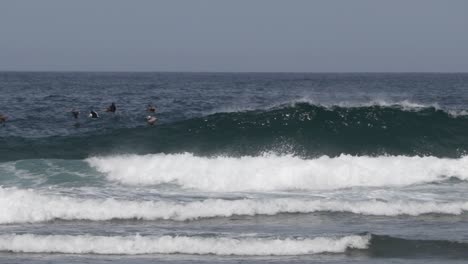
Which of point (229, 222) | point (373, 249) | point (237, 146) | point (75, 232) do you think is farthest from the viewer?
point (237, 146)

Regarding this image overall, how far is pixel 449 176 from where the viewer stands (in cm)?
2298

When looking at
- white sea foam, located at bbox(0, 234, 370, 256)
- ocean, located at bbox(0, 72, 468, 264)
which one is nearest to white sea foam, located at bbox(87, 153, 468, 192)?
ocean, located at bbox(0, 72, 468, 264)

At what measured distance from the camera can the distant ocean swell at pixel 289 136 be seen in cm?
2672

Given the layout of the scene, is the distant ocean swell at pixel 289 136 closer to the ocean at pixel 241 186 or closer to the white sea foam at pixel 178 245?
the ocean at pixel 241 186

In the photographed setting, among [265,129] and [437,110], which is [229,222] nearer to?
[265,129]

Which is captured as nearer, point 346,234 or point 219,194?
point 346,234

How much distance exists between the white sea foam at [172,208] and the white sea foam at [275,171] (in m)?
2.96

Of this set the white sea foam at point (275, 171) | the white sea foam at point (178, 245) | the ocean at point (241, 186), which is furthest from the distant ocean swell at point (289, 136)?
the white sea foam at point (178, 245)

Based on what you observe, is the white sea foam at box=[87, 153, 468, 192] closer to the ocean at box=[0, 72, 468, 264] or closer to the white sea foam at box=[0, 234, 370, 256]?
the ocean at box=[0, 72, 468, 264]

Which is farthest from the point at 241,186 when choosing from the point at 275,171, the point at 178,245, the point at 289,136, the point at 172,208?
the point at 178,245

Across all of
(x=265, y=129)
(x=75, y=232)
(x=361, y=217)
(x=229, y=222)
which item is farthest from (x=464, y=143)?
(x=75, y=232)

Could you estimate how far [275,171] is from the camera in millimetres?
22359

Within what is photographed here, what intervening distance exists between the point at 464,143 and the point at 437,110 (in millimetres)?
2811

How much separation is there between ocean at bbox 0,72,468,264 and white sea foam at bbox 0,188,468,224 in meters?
0.04
